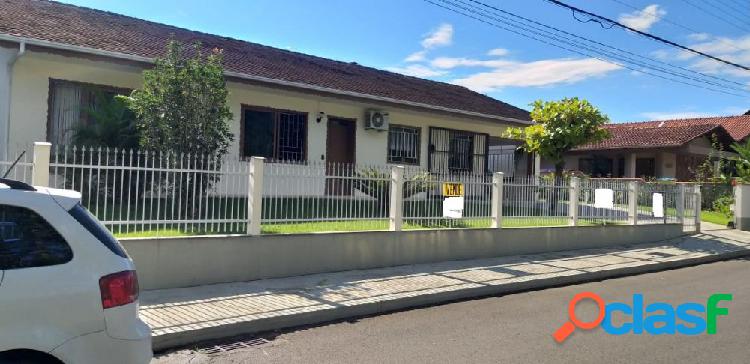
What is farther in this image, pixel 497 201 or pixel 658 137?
pixel 658 137

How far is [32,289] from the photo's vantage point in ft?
9.51

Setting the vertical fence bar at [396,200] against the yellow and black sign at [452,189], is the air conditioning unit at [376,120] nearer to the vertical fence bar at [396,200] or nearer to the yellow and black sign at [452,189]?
the yellow and black sign at [452,189]

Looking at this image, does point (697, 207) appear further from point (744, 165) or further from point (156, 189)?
point (156, 189)

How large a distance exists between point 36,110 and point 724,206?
842 inches

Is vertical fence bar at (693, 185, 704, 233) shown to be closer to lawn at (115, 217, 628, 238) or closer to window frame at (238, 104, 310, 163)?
lawn at (115, 217, 628, 238)

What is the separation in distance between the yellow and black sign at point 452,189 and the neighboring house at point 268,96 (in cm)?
477

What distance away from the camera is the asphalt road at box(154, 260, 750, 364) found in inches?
199

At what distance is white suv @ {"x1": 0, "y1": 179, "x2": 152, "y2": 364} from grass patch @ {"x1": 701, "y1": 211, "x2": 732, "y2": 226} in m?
19.4

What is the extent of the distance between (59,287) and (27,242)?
0.29 metres

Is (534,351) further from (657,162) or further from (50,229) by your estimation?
(657,162)

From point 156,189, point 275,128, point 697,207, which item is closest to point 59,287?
point 156,189

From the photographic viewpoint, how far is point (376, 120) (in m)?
15.7

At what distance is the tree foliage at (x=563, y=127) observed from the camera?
1415 cm

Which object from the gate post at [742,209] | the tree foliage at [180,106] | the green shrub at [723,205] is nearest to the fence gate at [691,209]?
the gate post at [742,209]
